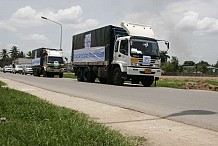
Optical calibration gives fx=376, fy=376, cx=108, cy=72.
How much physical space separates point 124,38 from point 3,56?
449ft

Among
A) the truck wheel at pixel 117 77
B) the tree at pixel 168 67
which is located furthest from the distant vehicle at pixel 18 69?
the tree at pixel 168 67

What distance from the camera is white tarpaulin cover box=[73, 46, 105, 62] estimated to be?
2588 cm

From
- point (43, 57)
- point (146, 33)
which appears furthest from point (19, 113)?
point (43, 57)

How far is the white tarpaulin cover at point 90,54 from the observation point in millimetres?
25875

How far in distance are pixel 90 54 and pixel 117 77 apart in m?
4.79

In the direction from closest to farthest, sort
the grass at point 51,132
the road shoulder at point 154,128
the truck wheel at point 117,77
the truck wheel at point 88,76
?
the grass at point 51,132, the road shoulder at point 154,128, the truck wheel at point 117,77, the truck wheel at point 88,76

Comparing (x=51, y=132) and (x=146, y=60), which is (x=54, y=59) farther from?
(x=51, y=132)

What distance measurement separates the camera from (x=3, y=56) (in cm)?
15262

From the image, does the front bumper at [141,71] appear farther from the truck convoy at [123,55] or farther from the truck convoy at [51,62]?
the truck convoy at [51,62]

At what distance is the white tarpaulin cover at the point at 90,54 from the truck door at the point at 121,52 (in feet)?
5.74

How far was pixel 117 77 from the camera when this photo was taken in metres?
23.9

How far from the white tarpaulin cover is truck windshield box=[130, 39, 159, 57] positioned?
11.3ft

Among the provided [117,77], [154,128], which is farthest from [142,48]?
[154,128]

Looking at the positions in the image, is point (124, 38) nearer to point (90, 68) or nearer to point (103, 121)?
point (90, 68)
